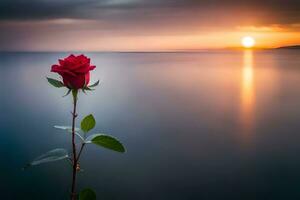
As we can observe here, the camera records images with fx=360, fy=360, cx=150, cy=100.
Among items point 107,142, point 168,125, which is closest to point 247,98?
point 168,125

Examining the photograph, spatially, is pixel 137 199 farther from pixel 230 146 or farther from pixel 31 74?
pixel 31 74

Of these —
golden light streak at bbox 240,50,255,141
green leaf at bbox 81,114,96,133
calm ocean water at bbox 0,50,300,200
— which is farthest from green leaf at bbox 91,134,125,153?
golden light streak at bbox 240,50,255,141

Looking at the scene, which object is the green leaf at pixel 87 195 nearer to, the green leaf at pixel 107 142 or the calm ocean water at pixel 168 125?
the green leaf at pixel 107 142

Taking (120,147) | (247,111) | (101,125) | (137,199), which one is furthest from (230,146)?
(120,147)

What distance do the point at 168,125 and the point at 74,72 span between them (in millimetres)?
889

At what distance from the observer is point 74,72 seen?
631mm

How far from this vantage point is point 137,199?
1.29m

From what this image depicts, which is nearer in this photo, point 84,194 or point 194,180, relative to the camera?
point 84,194

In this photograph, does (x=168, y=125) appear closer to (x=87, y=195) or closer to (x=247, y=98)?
(x=247, y=98)

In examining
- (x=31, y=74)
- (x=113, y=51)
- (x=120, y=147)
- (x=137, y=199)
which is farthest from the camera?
(x=31, y=74)

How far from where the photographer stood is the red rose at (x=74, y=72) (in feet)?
2.07

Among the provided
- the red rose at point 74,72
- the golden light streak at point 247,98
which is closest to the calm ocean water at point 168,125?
the golden light streak at point 247,98

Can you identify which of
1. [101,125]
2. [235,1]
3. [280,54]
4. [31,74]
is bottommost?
[101,125]

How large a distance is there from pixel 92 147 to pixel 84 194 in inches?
27.6
